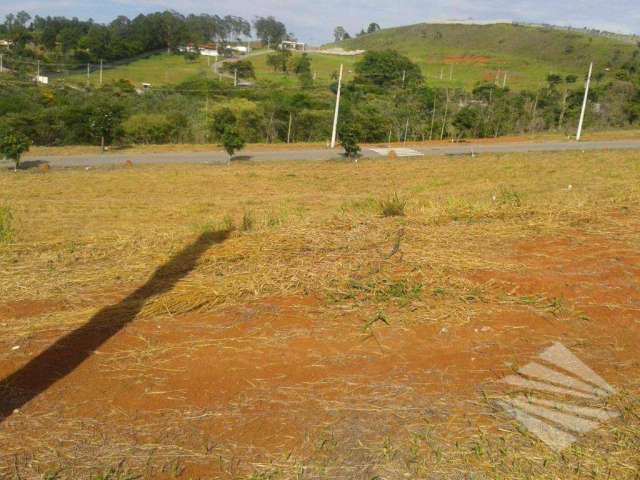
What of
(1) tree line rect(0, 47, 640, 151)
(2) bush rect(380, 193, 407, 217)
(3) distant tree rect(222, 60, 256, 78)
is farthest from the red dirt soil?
(3) distant tree rect(222, 60, 256, 78)

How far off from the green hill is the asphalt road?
24.9m

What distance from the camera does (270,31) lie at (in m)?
113

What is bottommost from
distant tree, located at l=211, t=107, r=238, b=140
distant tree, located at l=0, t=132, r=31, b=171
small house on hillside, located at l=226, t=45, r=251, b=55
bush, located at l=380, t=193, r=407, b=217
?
distant tree, located at l=0, t=132, r=31, b=171

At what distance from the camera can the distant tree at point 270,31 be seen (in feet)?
367

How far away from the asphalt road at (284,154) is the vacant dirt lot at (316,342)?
799 inches

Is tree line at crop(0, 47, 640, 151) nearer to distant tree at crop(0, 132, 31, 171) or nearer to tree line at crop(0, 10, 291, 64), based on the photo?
→ distant tree at crop(0, 132, 31, 171)

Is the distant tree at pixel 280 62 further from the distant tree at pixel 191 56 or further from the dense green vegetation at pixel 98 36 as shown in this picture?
the dense green vegetation at pixel 98 36

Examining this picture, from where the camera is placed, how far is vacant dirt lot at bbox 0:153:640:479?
2324 millimetres

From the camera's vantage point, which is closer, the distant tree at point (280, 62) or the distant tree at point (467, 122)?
the distant tree at point (467, 122)

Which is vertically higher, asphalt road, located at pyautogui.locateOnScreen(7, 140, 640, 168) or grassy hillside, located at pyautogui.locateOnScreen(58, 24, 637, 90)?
grassy hillside, located at pyautogui.locateOnScreen(58, 24, 637, 90)

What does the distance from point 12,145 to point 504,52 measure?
252ft

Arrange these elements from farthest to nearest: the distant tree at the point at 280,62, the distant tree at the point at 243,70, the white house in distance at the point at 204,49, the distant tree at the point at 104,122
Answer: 1. the white house in distance at the point at 204,49
2. the distant tree at the point at 280,62
3. the distant tree at the point at 243,70
4. the distant tree at the point at 104,122

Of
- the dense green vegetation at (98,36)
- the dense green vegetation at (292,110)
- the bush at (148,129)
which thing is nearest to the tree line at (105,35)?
the dense green vegetation at (98,36)

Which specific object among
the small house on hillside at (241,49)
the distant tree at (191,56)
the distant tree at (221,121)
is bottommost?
the distant tree at (221,121)
